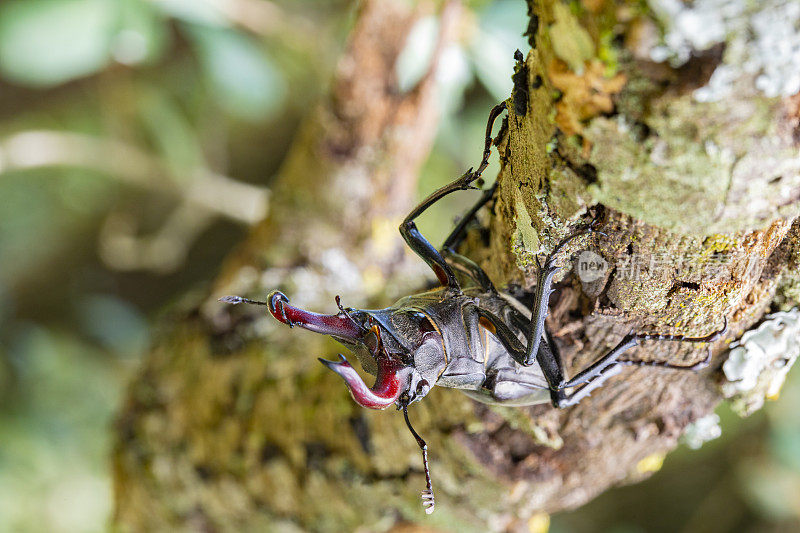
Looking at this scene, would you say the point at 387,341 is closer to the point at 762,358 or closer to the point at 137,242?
the point at 762,358

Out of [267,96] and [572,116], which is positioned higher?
[267,96]

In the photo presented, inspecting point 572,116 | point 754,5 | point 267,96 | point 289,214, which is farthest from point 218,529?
point 754,5

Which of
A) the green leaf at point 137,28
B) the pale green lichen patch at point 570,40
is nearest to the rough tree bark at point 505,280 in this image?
the pale green lichen patch at point 570,40

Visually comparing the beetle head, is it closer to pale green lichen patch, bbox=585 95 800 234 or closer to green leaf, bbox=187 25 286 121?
pale green lichen patch, bbox=585 95 800 234

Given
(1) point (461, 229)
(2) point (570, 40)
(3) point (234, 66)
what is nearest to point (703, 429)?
(1) point (461, 229)

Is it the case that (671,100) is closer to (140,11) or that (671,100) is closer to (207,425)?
(207,425)
